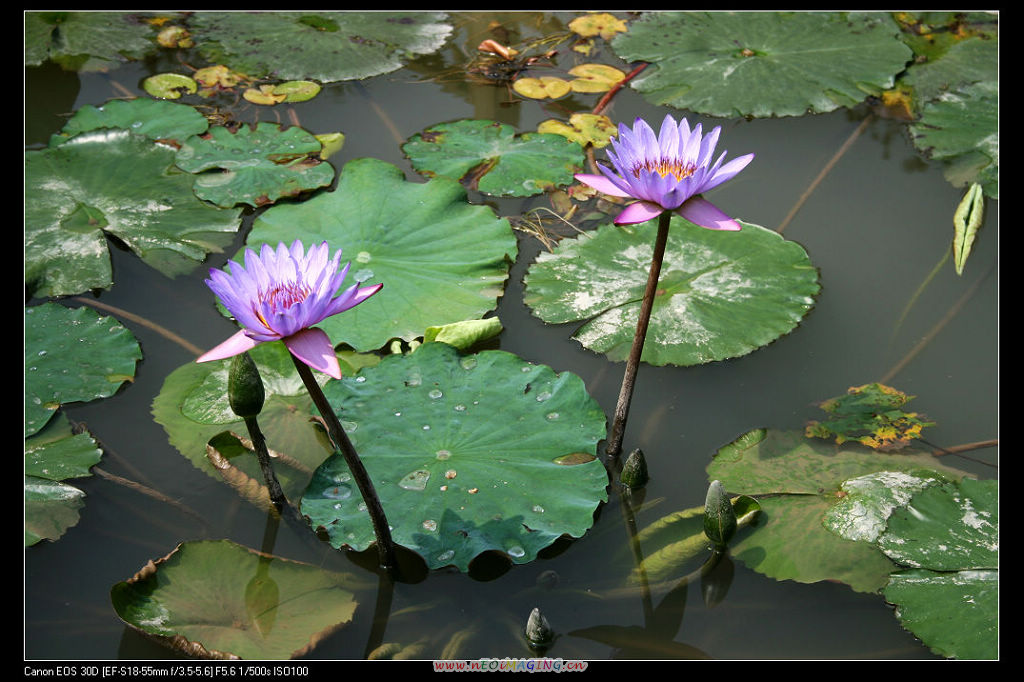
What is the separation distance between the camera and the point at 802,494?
2646 millimetres

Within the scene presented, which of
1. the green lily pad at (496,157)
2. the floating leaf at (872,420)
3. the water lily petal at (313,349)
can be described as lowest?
the floating leaf at (872,420)

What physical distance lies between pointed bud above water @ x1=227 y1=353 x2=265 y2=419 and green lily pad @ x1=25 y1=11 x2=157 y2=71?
3428 millimetres

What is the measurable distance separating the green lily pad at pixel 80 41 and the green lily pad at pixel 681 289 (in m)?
3.21

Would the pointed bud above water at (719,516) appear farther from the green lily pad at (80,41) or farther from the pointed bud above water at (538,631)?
the green lily pad at (80,41)

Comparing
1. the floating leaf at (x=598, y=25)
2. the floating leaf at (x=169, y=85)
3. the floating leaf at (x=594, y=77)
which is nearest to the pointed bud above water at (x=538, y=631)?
the floating leaf at (x=594, y=77)

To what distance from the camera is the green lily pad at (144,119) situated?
13.9ft

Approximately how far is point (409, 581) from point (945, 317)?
2356mm

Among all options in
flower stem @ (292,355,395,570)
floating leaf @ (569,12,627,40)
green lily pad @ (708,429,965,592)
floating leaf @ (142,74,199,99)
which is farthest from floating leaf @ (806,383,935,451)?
floating leaf @ (142,74,199,99)

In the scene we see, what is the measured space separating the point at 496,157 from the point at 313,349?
91.9 inches

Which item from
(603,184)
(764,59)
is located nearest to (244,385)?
(603,184)

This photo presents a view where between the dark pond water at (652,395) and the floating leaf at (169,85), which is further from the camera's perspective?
the floating leaf at (169,85)

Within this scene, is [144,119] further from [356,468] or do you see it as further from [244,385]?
[356,468]

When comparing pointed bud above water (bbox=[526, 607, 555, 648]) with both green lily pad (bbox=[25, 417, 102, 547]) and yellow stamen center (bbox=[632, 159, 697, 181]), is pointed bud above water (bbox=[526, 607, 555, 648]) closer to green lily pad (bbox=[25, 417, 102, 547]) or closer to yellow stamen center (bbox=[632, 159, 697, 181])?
yellow stamen center (bbox=[632, 159, 697, 181])

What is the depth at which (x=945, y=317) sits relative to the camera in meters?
3.38
